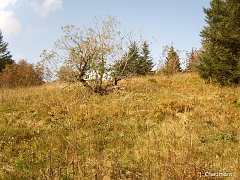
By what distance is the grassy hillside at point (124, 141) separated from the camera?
116 inches

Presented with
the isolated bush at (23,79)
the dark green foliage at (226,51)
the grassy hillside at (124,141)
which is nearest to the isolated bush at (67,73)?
the isolated bush at (23,79)

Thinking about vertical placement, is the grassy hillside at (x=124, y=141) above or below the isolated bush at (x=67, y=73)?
below

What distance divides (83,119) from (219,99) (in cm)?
531

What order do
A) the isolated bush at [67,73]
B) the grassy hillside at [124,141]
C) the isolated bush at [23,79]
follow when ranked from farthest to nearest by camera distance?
1. the isolated bush at [23,79]
2. the isolated bush at [67,73]
3. the grassy hillside at [124,141]

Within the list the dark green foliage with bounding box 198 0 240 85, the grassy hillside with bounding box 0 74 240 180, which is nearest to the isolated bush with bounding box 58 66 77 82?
the grassy hillside with bounding box 0 74 240 180

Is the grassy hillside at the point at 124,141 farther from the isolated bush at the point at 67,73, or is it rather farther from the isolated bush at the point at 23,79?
the isolated bush at the point at 23,79

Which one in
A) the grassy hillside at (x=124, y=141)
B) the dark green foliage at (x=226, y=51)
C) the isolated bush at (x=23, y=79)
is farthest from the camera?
the isolated bush at (x=23, y=79)

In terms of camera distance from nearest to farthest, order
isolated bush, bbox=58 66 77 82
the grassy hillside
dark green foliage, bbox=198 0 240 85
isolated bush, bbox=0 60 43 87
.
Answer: the grassy hillside < dark green foliage, bbox=198 0 240 85 < isolated bush, bbox=58 66 77 82 < isolated bush, bbox=0 60 43 87

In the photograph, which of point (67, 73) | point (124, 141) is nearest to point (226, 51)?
point (124, 141)

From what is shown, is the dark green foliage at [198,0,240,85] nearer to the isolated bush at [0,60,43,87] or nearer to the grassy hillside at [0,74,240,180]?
the grassy hillside at [0,74,240,180]

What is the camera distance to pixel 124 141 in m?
4.31

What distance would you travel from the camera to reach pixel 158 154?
133 inches

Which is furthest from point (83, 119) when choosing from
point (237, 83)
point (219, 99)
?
point (237, 83)

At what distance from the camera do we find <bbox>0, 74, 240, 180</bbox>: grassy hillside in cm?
296
